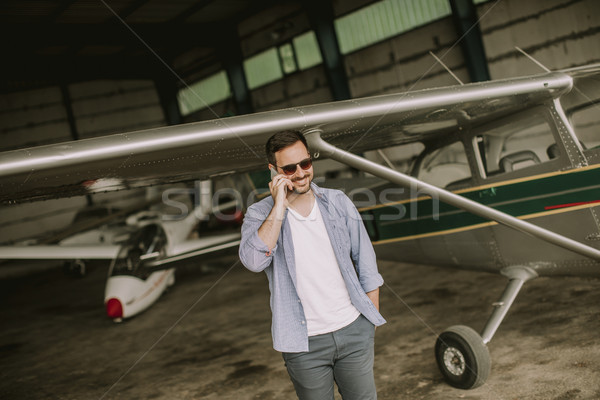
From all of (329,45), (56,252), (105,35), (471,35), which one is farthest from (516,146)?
(105,35)

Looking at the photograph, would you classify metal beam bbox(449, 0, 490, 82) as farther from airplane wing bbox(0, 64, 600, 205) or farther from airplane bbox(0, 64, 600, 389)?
airplane wing bbox(0, 64, 600, 205)

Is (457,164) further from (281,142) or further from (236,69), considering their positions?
(236,69)

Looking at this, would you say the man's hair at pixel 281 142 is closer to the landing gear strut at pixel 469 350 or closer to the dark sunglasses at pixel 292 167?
the dark sunglasses at pixel 292 167

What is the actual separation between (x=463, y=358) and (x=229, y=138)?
7.71ft

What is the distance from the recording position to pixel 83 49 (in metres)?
16.0

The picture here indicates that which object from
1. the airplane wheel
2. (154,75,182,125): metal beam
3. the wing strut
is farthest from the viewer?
(154,75,182,125): metal beam

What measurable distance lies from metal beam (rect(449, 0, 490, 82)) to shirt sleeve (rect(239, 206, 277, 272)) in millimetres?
8820

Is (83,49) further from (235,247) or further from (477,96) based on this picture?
(477,96)

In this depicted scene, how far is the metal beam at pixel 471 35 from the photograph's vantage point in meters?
9.68


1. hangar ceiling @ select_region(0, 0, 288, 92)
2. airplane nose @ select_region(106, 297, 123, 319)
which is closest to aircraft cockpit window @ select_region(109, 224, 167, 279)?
airplane nose @ select_region(106, 297, 123, 319)

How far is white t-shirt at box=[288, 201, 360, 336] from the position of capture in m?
2.03

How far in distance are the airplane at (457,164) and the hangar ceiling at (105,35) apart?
10120 millimetres

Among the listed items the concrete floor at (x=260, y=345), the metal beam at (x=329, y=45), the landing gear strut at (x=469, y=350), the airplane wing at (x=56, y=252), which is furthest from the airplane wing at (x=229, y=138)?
the metal beam at (x=329, y=45)

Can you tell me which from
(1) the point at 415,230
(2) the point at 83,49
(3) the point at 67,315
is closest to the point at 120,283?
(3) the point at 67,315
